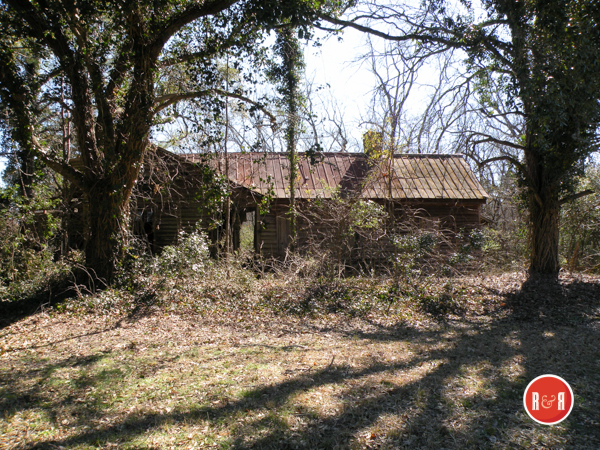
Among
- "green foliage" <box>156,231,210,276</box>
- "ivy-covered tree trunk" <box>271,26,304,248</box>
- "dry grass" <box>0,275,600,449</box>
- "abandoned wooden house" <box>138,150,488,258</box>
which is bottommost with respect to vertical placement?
"dry grass" <box>0,275,600,449</box>

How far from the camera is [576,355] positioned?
19.6 feet

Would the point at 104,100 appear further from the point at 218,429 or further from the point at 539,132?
the point at 539,132

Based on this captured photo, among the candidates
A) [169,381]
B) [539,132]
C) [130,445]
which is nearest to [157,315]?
[169,381]

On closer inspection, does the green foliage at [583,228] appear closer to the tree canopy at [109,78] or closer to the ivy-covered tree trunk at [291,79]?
the ivy-covered tree trunk at [291,79]

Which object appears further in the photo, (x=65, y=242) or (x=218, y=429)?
(x=65, y=242)

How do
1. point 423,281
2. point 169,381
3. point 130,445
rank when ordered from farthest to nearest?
point 423,281, point 169,381, point 130,445

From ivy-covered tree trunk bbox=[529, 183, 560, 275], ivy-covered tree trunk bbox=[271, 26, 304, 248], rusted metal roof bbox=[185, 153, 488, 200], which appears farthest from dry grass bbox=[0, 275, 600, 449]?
rusted metal roof bbox=[185, 153, 488, 200]

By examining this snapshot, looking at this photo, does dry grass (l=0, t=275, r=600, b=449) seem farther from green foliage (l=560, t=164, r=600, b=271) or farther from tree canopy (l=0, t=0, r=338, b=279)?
green foliage (l=560, t=164, r=600, b=271)

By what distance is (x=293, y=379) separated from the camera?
16.6 feet

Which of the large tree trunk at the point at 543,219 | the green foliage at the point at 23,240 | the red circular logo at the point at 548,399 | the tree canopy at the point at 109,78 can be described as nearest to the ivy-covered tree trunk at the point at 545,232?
the large tree trunk at the point at 543,219

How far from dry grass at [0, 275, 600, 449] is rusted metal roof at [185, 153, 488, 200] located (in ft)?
22.8

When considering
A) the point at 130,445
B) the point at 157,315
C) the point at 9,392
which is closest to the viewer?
the point at 130,445

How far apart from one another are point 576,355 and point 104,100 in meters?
9.91

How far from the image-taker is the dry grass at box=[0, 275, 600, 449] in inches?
148
